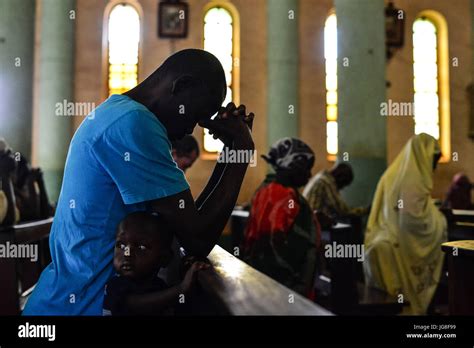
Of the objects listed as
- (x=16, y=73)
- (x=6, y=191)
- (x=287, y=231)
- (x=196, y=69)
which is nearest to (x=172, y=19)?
(x=16, y=73)

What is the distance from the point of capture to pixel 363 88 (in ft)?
21.9

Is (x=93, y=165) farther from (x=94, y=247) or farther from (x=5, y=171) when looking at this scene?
(x=5, y=171)

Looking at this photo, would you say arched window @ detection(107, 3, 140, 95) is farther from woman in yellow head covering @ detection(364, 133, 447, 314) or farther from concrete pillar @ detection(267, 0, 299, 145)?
woman in yellow head covering @ detection(364, 133, 447, 314)

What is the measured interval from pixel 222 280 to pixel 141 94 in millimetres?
541

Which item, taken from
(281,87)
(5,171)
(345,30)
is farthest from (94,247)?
(281,87)

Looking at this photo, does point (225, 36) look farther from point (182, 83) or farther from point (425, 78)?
point (182, 83)

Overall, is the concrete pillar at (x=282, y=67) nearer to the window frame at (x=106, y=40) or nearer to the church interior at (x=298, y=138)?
the church interior at (x=298, y=138)

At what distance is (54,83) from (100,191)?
10.1m

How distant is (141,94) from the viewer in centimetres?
142

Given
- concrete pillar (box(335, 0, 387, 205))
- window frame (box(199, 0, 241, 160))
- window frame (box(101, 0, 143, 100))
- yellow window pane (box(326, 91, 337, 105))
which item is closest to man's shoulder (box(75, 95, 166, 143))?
concrete pillar (box(335, 0, 387, 205))

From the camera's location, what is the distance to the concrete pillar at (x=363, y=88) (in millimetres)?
6629

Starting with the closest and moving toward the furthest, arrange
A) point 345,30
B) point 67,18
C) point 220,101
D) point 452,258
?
1. point 220,101
2. point 452,258
3. point 345,30
4. point 67,18

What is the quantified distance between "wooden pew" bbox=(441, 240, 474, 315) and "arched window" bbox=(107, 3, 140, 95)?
9759 millimetres

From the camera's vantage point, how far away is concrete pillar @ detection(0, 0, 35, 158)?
5.43 meters
